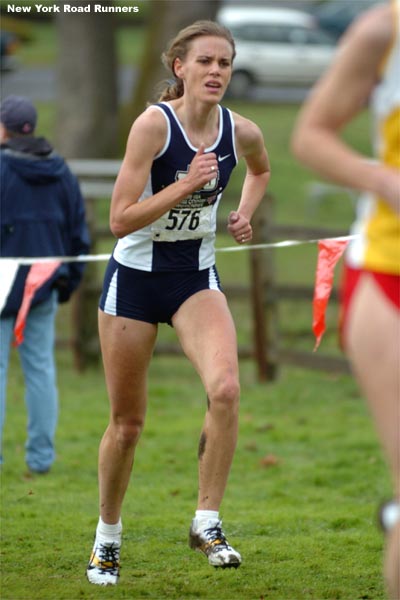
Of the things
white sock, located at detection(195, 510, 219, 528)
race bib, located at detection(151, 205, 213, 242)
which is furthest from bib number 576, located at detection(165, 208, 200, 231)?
white sock, located at detection(195, 510, 219, 528)

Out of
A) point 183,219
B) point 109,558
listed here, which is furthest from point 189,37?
point 109,558

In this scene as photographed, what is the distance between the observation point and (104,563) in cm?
→ 520

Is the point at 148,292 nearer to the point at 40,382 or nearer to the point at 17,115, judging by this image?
the point at 17,115

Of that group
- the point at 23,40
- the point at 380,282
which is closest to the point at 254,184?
the point at 380,282

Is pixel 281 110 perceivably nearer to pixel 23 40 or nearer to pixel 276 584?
pixel 23 40

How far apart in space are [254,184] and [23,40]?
3085 centimetres

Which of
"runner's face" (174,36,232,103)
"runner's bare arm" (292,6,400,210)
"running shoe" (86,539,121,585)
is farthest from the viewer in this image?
"running shoe" (86,539,121,585)

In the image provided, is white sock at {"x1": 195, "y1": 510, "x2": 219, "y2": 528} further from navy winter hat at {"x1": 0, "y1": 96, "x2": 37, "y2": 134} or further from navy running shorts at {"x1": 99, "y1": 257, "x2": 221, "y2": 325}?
navy winter hat at {"x1": 0, "y1": 96, "x2": 37, "y2": 134}

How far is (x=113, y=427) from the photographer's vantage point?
514 cm

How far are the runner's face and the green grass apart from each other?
211 centimetres

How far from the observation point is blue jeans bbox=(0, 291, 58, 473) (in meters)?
7.89

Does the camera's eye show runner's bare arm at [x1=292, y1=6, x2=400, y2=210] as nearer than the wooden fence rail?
Yes

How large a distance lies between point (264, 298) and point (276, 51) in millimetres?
20005

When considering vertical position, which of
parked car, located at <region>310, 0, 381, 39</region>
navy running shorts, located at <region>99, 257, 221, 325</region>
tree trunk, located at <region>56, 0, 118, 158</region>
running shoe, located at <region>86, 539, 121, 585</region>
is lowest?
running shoe, located at <region>86, 539, 121, 585</region>
